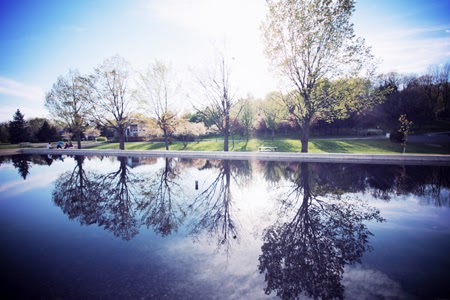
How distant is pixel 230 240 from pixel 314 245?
2.50 metres

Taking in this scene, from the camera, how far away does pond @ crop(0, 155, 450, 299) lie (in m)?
4.62

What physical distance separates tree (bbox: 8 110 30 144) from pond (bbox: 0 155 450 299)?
221ft

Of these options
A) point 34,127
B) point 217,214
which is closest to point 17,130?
point 34,127

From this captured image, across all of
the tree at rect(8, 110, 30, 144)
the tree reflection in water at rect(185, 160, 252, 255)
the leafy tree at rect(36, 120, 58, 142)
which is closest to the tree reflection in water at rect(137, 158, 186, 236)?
the tree reflection in water at rect(185, 160, 252, 255)

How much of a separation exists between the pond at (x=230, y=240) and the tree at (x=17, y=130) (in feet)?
221

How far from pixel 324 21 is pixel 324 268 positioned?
23.3m

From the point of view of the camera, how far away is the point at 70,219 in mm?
8633

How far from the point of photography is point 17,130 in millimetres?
61281

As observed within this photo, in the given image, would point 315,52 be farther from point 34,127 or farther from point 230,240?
point 34,127

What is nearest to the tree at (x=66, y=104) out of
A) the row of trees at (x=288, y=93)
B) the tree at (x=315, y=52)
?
the row of trees at (x=288, y=93)

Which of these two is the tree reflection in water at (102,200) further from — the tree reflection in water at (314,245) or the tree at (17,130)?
the tree at (17,130)

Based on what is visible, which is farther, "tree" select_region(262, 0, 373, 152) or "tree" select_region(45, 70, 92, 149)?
"tree" select_region(45, 70, 92, 149)

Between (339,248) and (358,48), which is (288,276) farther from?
(358,48)

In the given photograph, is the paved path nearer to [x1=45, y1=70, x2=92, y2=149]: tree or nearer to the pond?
the pond
